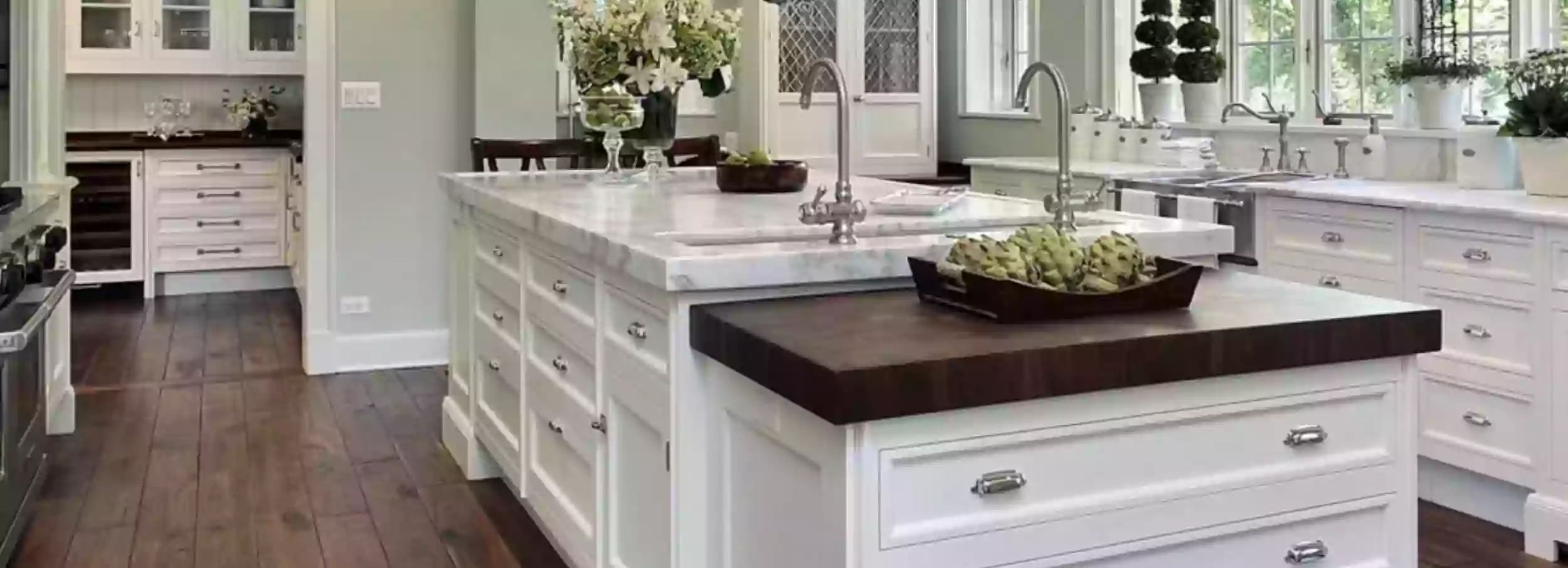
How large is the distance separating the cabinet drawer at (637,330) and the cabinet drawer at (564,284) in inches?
4.2

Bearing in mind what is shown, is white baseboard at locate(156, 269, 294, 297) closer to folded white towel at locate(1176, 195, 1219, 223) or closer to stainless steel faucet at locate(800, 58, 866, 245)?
folded white towel at locate(1176, 195, 1219, 223)

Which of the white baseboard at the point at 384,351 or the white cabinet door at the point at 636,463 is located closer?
the white cabinet door at the point at 636,463

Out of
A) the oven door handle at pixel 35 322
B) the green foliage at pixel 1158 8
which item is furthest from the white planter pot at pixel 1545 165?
the oven door handle at pixel 35 322

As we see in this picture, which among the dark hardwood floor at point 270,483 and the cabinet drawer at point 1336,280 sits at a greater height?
the cabinet drawer at point 1336,280

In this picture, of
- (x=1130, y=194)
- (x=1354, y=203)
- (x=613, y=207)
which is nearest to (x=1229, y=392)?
(x=613, y=207)

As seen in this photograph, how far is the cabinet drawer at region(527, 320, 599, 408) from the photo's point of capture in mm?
2752

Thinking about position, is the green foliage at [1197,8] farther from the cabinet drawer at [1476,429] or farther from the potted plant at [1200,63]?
the cabinet drawer at [1476,429]

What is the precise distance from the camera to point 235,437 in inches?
181

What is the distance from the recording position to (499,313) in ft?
11.9

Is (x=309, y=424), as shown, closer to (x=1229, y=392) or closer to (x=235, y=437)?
(x=235, y=437)

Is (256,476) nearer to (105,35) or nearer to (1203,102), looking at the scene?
(1203,102)

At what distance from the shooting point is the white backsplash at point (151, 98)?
8039 millimetres

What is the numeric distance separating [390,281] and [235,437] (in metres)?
1.31

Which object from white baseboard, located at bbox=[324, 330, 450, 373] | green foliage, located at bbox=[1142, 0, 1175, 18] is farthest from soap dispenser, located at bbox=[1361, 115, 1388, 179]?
white baseboard, located at bbox=[324, 330, 450, 373]
